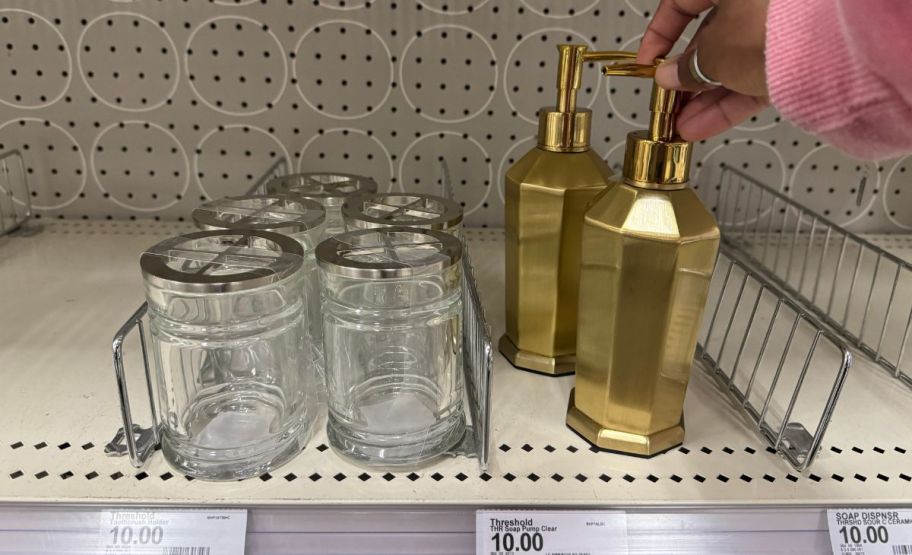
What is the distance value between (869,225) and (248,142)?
100cm

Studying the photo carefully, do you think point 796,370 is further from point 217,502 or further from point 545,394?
point 217,502

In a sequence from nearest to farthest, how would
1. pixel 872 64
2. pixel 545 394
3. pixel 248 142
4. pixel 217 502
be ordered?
pixel 872 64
pixel 217 502
pixel 545 394
pixel 248 142

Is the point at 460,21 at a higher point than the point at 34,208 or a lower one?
higher

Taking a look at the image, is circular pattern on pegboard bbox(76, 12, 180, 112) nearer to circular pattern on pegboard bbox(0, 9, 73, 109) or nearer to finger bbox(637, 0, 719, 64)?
circular pattern on pegboard bbox(0, 9, 73, 109)

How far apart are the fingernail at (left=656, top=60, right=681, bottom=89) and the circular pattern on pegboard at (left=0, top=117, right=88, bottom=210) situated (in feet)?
2.94

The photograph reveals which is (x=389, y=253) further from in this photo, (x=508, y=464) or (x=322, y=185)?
(x=322, y=185)

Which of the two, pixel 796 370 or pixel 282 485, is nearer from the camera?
pixel 282 485

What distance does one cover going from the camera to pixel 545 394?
2.08 ft

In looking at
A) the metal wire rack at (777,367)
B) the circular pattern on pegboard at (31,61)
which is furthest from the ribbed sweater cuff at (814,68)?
the circular pattern on pegboard at (31,61)

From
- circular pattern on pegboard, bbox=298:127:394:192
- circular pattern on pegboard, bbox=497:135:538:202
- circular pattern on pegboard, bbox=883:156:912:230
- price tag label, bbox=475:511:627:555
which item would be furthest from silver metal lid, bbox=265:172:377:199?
circular pattern on pegboard, bbox=883:156:912:230

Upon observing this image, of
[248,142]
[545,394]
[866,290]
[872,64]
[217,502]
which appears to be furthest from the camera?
[248,142]

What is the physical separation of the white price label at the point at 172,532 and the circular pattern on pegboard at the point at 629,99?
0.77m

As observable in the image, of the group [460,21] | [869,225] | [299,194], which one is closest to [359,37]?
[460,21]

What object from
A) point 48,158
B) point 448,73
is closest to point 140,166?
point 48,158
